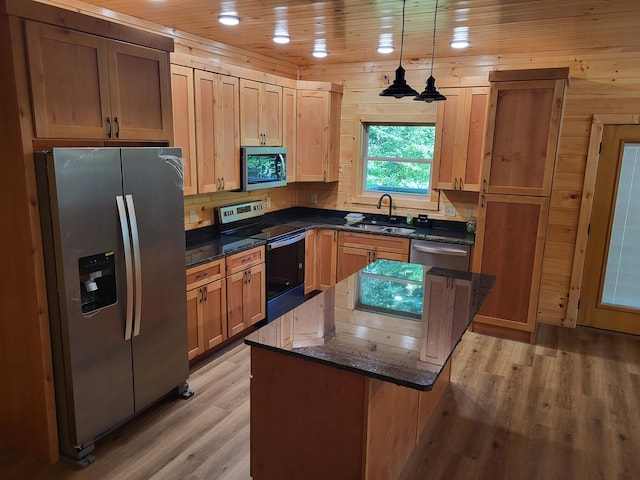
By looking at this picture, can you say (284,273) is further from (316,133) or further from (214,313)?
(316,133)

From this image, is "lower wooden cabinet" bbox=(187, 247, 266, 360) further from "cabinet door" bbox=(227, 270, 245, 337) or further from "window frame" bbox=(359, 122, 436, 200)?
"window frame" bbox=(359, 122, 436, 200)

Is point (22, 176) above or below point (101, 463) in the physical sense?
above

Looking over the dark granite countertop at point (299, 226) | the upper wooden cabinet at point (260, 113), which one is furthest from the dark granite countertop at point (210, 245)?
the upper wooden cabinet at point (260, 113)

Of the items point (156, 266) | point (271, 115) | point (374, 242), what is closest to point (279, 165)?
point (271, 115)

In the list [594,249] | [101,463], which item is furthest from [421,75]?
[101,463]

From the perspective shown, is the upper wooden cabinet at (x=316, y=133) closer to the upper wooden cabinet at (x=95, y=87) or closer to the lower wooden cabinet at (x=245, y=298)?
the lower wooden cabinet at (x=245, y=298)

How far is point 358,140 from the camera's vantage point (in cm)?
533

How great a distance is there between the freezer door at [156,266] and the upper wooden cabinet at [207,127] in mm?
734

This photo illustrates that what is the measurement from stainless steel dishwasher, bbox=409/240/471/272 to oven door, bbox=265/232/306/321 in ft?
3.82

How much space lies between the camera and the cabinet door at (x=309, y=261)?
499 centimetres

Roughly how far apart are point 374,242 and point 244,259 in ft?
5.11

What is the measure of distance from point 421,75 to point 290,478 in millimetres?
4134

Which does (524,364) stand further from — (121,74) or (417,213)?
(121,74)

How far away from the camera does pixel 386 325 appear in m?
2.29
